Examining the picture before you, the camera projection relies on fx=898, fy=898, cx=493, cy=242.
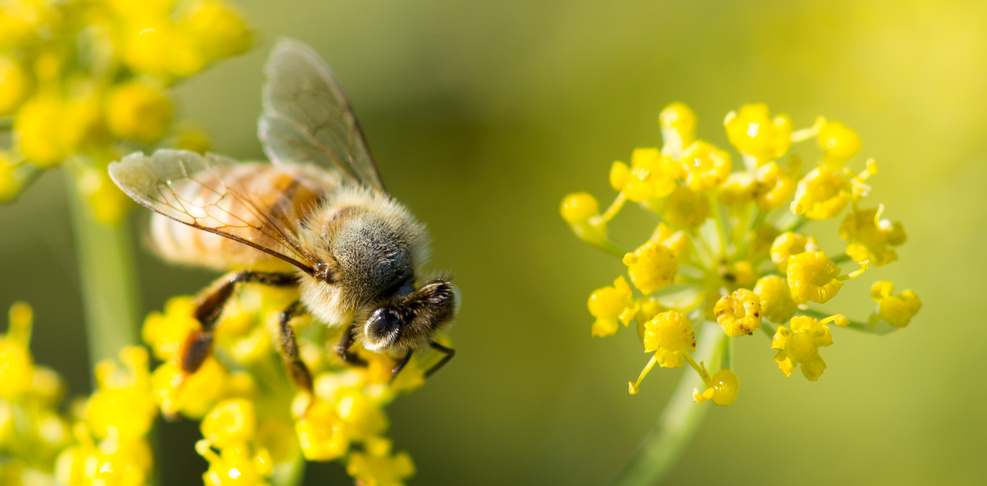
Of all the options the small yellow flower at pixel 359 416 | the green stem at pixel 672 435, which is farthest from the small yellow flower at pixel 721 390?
the small yellow flower at pixel 359 416

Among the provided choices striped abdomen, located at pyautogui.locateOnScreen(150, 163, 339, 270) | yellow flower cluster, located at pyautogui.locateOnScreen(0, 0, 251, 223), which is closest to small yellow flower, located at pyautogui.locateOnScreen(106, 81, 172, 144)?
yellow flower cluster, located at pyautogui.locateOnScreen(0, 0, 251, 223)

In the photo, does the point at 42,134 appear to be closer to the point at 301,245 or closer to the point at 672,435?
the point at 301,245

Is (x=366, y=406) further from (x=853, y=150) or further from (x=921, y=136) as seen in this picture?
(x=921, y=136)

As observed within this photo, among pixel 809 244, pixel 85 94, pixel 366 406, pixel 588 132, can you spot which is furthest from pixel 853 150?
pixel 588 132

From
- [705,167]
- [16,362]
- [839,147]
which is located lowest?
[16,362]

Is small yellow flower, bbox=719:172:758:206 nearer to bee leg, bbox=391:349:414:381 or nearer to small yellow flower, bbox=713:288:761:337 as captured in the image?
small yellow flower, bbox=713:288:761:337

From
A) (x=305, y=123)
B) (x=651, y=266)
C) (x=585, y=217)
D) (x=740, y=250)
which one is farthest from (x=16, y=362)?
(x=740, y=250)
